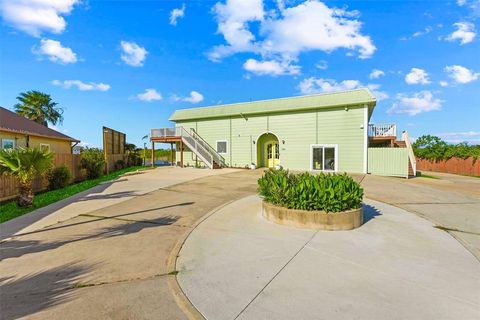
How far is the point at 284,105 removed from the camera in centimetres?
1988

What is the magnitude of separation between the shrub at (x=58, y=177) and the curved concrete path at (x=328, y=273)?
1070cm

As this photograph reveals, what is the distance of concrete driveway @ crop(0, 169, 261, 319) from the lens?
2885 mm

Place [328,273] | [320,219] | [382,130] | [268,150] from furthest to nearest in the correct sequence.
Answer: [268,150] < [382,130] < [320,219] < [328,273]

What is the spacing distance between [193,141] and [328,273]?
66.7 ft

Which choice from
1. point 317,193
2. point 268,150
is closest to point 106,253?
point 317,193

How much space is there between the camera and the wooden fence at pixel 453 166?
66.1ft

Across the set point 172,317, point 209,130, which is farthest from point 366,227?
point 209,130

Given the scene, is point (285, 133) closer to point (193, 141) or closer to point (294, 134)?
point (294, 134)

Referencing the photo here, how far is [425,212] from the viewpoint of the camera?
7512 millimetres

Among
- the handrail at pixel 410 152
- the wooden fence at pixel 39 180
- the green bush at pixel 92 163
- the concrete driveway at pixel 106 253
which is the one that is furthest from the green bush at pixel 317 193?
the green bush at pixel 92 163

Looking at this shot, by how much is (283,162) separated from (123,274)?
57.2 feet

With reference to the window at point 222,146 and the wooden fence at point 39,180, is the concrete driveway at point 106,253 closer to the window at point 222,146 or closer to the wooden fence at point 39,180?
the wooden fence at point 39,180

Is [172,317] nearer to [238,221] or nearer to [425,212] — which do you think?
[238,221]

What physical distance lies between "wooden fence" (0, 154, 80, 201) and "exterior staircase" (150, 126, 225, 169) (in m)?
8.98
